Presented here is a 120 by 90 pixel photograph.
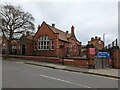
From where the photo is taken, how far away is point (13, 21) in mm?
31703

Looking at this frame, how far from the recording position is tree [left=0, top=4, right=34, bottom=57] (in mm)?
31531

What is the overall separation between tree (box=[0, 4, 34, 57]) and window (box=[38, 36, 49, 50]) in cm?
401

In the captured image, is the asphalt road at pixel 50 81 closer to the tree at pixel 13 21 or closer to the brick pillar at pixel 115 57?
the brick pillar at pixel 115 57

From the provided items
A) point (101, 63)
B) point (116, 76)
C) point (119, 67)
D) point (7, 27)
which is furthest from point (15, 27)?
point (116, 76)

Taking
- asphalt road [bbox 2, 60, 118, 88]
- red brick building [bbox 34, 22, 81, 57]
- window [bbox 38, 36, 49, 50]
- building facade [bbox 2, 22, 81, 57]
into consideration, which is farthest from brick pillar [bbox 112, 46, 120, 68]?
window [bbox 38, 36, 49, 50]

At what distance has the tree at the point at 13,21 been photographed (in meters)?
31.5

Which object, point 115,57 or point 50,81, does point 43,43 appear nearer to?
point 115,57

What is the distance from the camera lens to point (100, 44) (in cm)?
7650

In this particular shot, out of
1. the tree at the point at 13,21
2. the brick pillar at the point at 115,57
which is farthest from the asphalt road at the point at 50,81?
the tree at the point at 13,21

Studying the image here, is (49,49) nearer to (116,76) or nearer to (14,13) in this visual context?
(14,13)

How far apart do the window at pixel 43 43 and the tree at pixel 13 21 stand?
4.01 meters

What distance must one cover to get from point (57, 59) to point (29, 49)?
1458cm

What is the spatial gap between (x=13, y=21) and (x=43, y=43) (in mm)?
7598

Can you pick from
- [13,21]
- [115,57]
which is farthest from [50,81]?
[13,21]
